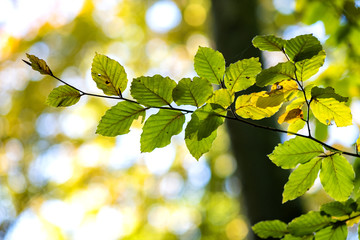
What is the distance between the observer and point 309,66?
1.31 ft

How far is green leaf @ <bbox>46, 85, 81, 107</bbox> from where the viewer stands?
0.39 meters

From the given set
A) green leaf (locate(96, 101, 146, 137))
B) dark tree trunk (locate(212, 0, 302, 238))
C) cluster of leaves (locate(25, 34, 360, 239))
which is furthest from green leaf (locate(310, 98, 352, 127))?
dark tree trunk (locate(212, 0, 302, 238))

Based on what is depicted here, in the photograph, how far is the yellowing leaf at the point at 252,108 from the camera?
16.4 inches

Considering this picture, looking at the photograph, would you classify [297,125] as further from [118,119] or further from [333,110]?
[118,119]

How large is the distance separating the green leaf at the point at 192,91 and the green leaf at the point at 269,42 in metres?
0.08

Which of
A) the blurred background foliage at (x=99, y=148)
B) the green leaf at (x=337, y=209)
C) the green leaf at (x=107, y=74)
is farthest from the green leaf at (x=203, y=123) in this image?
the blurred background foliage at (x=99, y=148)

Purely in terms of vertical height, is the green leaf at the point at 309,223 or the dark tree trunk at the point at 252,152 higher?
the dark tree trunk at the point at 252,152

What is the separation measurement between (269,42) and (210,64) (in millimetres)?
75

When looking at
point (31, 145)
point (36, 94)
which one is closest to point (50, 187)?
point (31, 145)

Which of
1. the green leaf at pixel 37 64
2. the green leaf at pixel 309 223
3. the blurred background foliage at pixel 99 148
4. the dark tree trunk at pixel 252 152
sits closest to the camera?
the green leaf at pixel 37 64

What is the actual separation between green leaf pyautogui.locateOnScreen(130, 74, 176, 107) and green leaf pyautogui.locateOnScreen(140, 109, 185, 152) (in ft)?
0.06

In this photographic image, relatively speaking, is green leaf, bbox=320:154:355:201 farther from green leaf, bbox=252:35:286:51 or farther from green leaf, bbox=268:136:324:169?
green leaf, bbox=252:35:286:51

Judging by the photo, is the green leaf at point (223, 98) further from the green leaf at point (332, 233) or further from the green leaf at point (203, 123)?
the green leaf at point (332, 233)

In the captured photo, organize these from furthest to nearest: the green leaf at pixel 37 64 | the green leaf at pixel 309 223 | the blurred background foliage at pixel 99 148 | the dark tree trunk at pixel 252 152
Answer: the blurred background foliage at pixel 99 148
the dark tree trunk at pixel 252 152
the green leaf at pixel 309 223
the green leaf at pixel 37 64
